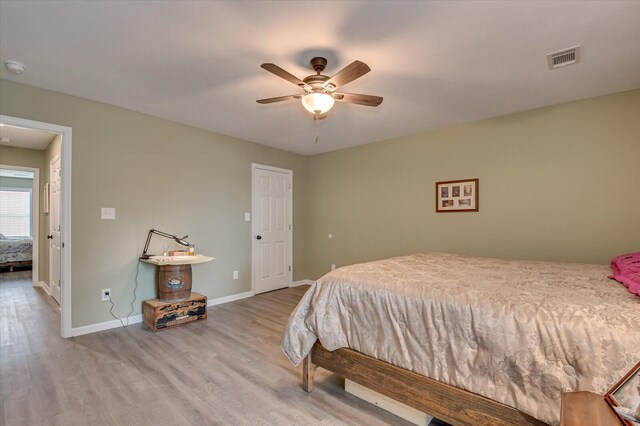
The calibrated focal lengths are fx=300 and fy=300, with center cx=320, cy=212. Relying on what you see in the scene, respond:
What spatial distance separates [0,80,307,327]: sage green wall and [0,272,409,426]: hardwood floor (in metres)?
0.56

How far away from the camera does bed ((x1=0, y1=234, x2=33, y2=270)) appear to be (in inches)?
250

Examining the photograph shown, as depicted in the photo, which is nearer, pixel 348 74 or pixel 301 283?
pixel 348 74

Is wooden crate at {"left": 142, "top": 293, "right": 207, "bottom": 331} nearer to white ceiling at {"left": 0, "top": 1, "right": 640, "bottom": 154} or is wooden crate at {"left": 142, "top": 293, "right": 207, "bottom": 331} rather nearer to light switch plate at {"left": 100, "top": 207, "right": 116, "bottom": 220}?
light switch plate at {"left": 100, "top": 207, "right": 116, "bottom": 220}

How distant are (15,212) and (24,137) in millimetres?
5120

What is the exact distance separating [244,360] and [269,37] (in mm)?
2475

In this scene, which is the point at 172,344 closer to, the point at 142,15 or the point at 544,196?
the point at 142,15

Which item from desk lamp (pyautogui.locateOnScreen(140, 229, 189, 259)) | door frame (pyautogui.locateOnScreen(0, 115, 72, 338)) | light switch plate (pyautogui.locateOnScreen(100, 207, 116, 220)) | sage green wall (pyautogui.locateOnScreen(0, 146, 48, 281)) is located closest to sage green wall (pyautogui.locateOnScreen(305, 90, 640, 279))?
desk lamp (pyautogui.locateOnScreen(140, 229, 189, 259))

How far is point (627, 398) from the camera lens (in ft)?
2.75

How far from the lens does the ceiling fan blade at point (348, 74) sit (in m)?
1.90

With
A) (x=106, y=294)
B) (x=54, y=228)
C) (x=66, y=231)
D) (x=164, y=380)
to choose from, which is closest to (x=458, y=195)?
(x=164, y=380)

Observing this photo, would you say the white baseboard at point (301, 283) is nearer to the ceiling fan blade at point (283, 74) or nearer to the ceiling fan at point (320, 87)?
the ceiling fan at point (320, 87)

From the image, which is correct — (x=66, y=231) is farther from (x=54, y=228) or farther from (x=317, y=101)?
(x=317, y=101)

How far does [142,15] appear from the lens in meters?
1.80

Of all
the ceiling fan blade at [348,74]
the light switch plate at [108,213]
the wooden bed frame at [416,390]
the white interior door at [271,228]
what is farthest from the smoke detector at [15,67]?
the wooden bed frame at [416,390]
